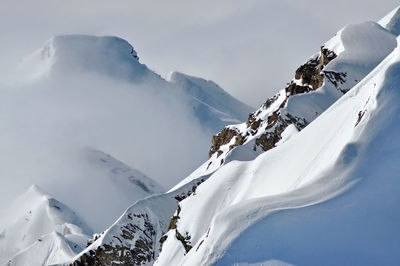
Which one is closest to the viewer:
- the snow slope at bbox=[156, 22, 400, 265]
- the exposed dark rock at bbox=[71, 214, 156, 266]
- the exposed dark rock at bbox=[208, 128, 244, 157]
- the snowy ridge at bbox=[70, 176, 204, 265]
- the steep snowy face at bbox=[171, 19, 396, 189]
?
the snow slope at bbox=[156, 22, 400, 265]

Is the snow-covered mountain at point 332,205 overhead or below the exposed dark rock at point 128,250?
below

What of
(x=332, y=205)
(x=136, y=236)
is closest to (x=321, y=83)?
(x=136, y=236)

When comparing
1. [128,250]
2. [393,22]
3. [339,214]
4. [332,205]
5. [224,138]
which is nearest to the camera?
[339,214]

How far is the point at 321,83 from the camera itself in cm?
10188

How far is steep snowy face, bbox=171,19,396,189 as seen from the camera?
3752 inches

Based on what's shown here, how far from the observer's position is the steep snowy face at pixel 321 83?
95312 mm

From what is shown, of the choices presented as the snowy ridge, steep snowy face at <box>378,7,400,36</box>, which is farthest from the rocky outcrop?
steep snowy face at <box>378,7,400,36</box>

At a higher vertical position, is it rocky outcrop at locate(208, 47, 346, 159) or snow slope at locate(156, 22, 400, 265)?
rocky outcrop at locate(208, 47, 346, 159)

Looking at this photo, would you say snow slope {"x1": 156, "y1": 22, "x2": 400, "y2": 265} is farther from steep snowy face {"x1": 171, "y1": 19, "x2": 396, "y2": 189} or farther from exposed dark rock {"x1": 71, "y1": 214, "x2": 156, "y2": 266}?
exposed dark rock {"x1": 71, "y1": 214, "x2": 156, "y2": 266}

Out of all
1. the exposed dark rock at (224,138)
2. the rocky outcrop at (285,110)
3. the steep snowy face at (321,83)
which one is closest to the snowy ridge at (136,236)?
the steep snowy face at (321,83)

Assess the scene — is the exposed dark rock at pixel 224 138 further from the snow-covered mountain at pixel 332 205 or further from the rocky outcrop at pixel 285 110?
the snow-covered mountain at pixel 332 205

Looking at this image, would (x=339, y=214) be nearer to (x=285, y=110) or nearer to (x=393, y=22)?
(x=285, y=110)

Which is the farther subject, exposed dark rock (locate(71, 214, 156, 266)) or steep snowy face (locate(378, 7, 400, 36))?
steep snowy face (locate(378, 7, 400, 36))

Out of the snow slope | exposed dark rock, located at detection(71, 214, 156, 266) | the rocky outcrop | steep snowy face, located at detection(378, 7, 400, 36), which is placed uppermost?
steep snowy face, located at detection(378, 7, 400, 36)
